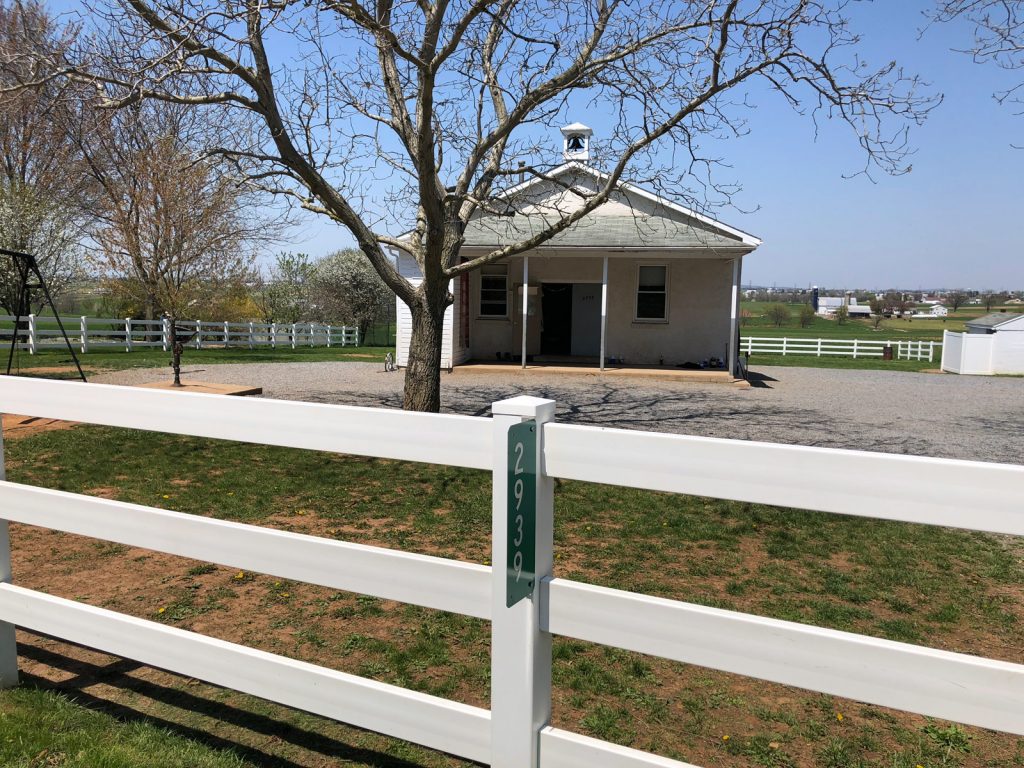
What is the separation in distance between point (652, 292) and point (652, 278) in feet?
1.28

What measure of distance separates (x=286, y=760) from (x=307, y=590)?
2.04 metres

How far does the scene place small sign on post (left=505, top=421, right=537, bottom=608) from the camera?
1932 mm

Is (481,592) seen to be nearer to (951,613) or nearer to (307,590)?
(307,590)

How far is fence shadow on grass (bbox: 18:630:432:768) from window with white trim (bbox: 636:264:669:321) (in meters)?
19.0

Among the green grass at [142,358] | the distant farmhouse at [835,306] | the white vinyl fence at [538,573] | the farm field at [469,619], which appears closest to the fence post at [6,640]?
the farm field at [469,619]

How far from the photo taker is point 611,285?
21.7 m

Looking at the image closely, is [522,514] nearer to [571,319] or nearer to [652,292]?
[652,292]

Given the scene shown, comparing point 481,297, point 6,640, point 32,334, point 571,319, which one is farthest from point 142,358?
point 6,640

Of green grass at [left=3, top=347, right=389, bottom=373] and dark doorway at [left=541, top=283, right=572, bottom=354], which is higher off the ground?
dark doorway at [left=541, top=283, right=572, bottom=354]

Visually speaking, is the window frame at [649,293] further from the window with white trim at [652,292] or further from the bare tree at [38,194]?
the bare tree at [38,194]

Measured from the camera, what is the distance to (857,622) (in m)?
4.29

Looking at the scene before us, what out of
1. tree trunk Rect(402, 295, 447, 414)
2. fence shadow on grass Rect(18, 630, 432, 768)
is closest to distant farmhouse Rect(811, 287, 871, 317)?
tree trunk Rect(402, 295, 447, 414)

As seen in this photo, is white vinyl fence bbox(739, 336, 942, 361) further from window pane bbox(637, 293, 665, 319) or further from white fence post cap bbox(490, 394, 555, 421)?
white fence post cap bbox(490, 394, 555, 421)

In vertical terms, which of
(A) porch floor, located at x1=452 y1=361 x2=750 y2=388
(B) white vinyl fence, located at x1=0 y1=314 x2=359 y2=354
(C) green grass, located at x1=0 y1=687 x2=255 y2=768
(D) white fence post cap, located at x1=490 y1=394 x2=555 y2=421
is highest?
(D) white fence post cap, located at x1=490 y1=394 x2=555 y2=421
